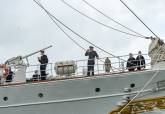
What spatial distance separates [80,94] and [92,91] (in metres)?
0.38

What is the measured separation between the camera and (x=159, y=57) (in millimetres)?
14180

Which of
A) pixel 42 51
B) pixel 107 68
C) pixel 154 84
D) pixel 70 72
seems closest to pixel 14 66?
pixel 42 51

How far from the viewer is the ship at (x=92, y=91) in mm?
13523

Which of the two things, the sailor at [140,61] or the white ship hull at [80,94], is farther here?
the sailor at [140,61]

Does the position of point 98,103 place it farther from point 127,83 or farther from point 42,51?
point 42,51

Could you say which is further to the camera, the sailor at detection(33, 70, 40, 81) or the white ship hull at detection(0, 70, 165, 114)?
the sailor at detection(33, 70, 40, 81)

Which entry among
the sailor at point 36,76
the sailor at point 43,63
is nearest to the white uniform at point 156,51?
the sailor at point 43,63

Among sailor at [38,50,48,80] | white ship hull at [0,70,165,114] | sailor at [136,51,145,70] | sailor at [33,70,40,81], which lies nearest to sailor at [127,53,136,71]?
sailor at [136,51,145,70]

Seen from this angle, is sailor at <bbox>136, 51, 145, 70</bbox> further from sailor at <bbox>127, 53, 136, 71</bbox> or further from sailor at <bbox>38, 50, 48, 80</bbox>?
sailor at <bbox>38, 50, 48, 80</bbox>

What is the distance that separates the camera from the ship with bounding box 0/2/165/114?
44.4ft

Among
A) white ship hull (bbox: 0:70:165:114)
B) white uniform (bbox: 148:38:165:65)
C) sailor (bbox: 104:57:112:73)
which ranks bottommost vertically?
white ship hull (bbox: 0:70:165:114)

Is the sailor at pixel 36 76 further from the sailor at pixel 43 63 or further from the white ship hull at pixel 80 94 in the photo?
the white ship hull at pixel 80 94

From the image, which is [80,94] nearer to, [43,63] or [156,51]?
[43,63]

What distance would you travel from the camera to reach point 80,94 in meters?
14.1
